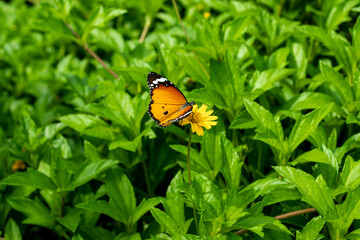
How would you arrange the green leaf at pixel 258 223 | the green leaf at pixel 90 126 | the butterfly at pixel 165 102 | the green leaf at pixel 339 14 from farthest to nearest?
the green leaf at pixel 339 14 < the green leaf at pixel 90 126 < the butterfly at pixel 165 102 < the green leaf at pixel 258 223

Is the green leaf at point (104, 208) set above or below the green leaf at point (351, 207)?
below

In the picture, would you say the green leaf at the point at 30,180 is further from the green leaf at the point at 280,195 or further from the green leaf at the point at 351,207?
the green leaf at the point at 351,207

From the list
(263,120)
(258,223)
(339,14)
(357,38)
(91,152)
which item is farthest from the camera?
(339,14)

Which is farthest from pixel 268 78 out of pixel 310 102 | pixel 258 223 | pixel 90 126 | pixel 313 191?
pixel 90 126

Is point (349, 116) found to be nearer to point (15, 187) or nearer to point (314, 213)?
point (314, 213)

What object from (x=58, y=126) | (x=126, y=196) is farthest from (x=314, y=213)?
(x=58, y=126)

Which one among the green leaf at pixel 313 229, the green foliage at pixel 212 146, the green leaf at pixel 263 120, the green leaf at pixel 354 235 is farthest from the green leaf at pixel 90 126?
the green leaf at pixel 354 235

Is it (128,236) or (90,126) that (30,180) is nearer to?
(90,126)
